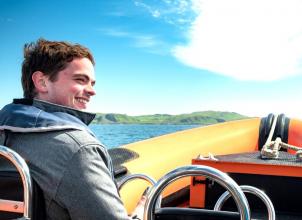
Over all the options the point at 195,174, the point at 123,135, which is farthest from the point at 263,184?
the point at 123,135

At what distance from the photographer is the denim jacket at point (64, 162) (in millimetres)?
1055

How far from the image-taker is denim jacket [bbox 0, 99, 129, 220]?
1.05 m

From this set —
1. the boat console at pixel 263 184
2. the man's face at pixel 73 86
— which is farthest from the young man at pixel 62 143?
the boat console at pixel 263 184

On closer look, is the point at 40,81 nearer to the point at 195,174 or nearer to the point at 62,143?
the point at 62,143

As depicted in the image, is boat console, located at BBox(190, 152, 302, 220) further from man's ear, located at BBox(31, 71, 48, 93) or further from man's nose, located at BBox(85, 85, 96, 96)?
man's ear, located at BBox(31, 71, 48, 93)

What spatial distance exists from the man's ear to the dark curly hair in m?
0.01

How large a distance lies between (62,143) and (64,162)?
51 millimetres

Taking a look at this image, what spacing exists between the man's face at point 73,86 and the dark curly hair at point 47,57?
0.7 inches

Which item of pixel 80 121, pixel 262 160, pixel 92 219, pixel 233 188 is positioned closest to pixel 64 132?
pixel 80 121

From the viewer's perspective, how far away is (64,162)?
3.49ft

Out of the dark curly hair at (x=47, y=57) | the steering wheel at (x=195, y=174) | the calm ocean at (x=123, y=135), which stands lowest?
the calm ocean at (x=123, y=135)

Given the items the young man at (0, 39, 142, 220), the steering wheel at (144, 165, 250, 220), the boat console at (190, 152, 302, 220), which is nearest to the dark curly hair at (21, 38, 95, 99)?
the young man at (0, 39, 142, 220)

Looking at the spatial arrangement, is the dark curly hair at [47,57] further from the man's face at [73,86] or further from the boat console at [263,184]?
the boat console at [263,184]

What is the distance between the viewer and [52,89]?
132 cm
